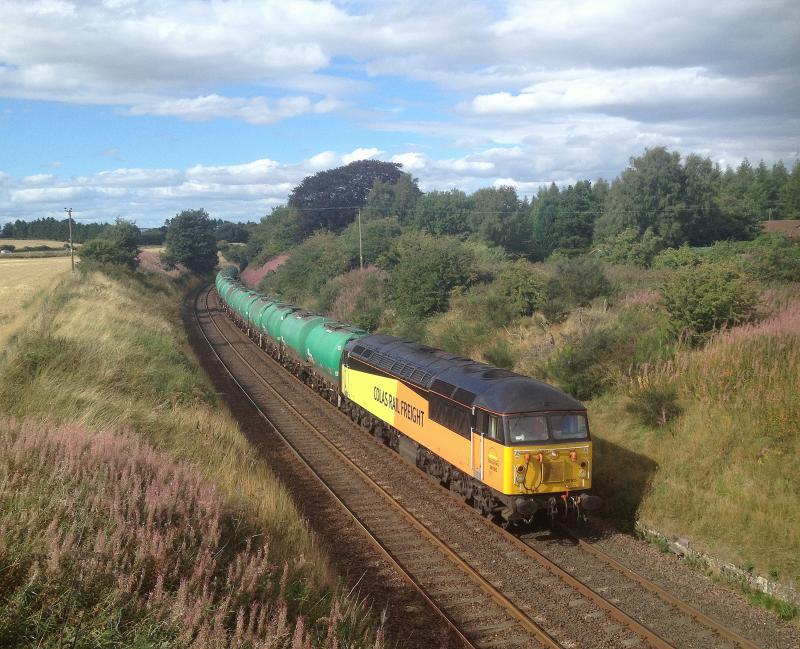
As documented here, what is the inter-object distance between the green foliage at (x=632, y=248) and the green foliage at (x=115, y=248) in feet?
134

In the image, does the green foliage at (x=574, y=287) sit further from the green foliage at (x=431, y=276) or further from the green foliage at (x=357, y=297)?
the green foliage at (x=357, y=297)

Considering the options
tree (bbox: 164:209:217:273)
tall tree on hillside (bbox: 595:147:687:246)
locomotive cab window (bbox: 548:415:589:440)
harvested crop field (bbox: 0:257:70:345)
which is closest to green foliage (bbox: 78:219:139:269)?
harvested crop field (bbox: 0:257:70:345)

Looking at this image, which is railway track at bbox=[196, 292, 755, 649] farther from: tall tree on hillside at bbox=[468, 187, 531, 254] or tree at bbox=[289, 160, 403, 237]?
tree at bbox=[289, 160, 403, 237]

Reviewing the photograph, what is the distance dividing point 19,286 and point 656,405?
161 feet

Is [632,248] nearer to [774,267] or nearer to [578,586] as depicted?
[774,267]

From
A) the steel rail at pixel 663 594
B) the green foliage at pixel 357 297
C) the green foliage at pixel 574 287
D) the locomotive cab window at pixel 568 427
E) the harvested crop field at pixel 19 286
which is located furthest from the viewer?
the green foliage at pixel 357 297

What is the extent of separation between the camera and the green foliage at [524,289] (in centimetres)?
2633

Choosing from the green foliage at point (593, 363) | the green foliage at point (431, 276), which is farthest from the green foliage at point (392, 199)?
the green foliage at point (593, 363)

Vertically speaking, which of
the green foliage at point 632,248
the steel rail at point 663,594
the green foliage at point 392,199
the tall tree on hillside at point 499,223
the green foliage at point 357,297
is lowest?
the steel rail at point 663,594

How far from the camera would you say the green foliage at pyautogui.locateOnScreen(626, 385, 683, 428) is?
592 inches

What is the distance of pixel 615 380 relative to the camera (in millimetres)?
17812

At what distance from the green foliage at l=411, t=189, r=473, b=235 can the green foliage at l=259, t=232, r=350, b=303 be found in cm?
914

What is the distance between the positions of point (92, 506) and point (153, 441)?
19.8 feet

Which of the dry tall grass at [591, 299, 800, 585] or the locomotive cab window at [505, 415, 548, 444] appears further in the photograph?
the locomotive cab window at [505, 415, 548, 444]
